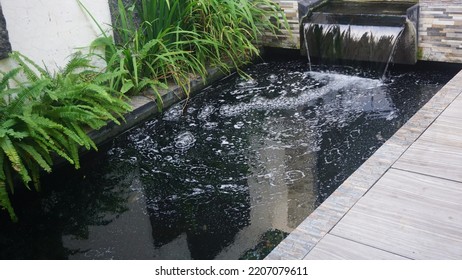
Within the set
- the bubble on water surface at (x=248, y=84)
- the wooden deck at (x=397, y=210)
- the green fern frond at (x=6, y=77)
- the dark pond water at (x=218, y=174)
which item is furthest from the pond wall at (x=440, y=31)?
the green fern frond at (x=6, y=77)

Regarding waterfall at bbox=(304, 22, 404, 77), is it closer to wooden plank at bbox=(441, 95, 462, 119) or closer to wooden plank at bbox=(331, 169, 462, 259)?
wooden plank at bbox=(441, 95, 462, 119)

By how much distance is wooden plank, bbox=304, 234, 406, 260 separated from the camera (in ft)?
8.15

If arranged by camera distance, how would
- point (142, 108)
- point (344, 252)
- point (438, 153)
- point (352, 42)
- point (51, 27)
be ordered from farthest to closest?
point (352, 42) < point (142, 108) < point (51, 27) < point (438, 153) < point (344, 252)

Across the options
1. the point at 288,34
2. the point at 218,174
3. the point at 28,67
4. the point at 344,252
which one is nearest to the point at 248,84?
the point at 288,34

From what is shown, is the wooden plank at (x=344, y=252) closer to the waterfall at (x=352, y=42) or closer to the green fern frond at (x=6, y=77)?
the green fern frond at (x=6, y=77)

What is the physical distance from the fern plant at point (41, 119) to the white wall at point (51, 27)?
178 mm

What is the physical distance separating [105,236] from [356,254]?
1566 mm

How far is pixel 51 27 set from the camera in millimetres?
4648

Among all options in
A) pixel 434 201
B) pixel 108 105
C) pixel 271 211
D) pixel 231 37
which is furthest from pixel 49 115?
pixel 434 201

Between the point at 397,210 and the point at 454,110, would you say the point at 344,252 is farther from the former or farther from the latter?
the point at 454,110

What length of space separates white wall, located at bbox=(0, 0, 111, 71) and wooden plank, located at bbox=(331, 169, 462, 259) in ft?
9.99

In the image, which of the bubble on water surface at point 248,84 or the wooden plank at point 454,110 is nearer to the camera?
the wooden plank at point 454,110

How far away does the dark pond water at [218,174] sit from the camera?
3.23 metres

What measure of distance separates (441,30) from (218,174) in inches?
113
